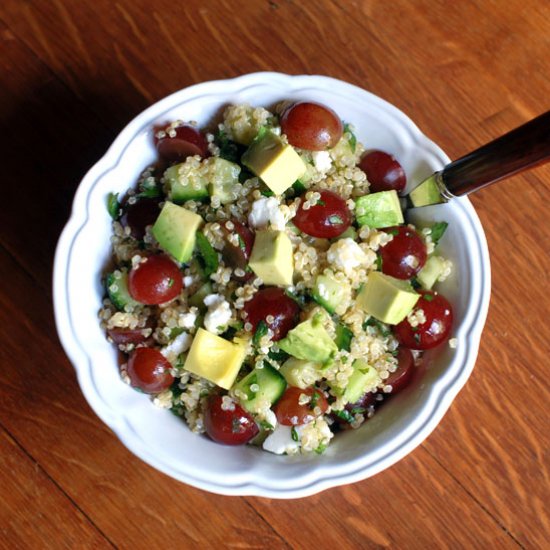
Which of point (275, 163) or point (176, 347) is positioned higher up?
point (275, 163)

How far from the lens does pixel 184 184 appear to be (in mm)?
969

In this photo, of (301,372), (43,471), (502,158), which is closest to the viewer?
(502,158)

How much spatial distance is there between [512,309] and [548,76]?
44cm

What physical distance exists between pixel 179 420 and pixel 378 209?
448 mm

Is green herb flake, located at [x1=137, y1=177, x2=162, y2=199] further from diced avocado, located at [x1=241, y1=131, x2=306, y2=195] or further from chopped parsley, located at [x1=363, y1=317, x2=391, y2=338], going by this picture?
chopped parsley, located at [x1=363, y1=317, x2=391, y2=338]

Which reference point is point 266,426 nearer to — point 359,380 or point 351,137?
point 359,380

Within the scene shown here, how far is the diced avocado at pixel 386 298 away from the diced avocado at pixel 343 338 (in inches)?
1.7

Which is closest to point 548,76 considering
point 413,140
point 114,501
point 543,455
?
point 413,140

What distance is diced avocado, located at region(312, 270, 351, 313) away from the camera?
3.03 ft

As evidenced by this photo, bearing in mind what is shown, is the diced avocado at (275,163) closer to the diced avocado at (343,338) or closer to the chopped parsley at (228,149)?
the chopped parsley at (228,149)

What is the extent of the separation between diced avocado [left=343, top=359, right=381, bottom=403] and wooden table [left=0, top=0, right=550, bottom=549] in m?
0.28

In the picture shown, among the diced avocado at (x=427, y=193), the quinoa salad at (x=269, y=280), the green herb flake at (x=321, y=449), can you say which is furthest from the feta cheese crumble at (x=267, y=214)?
the green herb flake at (x=321, y=449)

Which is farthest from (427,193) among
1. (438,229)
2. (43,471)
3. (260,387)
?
(43,471)

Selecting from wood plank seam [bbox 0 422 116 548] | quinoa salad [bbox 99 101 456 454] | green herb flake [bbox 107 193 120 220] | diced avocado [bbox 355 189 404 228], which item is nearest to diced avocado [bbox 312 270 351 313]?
quinoa salad [bbox 99 101 456 454]
